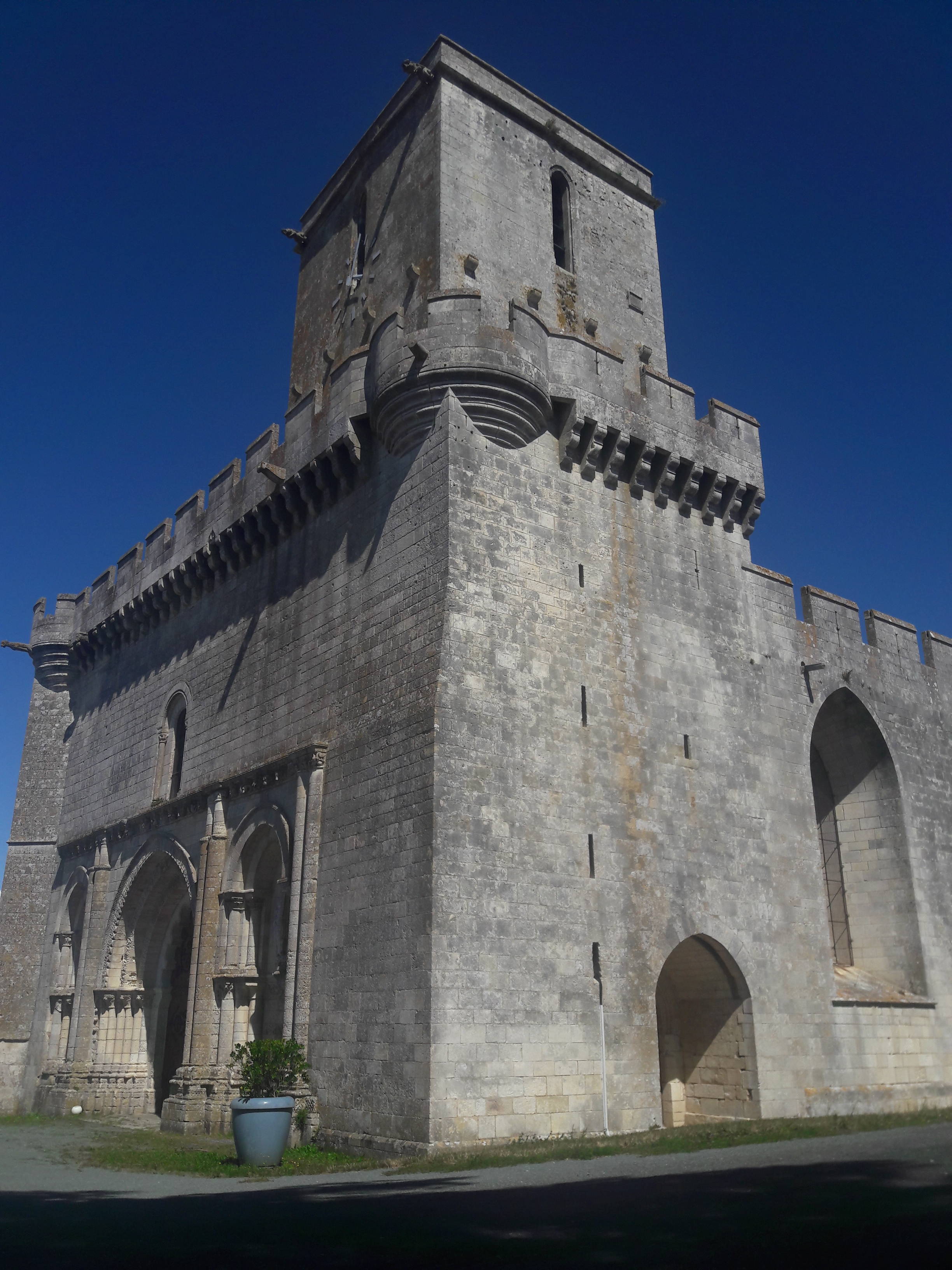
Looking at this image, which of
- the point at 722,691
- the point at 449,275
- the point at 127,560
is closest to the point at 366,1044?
the point at 722,691

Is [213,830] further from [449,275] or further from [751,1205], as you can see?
[751,1205]

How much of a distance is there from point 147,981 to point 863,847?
13.8 meters

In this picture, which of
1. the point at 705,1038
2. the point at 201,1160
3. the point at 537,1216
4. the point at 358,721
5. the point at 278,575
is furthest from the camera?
the point at 278,575

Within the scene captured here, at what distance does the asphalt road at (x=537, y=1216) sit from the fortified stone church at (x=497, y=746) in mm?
2715

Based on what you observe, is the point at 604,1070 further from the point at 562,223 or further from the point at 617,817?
the point at 562,223

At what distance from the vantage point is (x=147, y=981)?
20219mm

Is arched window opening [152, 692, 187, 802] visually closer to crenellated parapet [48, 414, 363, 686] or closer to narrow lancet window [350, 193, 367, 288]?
crenellated parapet [48, 414, 363, 686]

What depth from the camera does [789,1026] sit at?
1505 cm

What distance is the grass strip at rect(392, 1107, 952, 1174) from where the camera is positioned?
35.1 feet

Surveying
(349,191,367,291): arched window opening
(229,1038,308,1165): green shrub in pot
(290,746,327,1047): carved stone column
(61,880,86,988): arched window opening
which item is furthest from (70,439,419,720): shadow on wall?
(229,1038,308,1165): green shrub in pot

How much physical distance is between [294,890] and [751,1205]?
28.8 ft

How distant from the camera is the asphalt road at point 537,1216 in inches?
235

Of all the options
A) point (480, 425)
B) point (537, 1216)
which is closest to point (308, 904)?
point (480, 425)

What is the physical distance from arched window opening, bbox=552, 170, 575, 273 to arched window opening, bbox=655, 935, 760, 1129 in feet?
37.9
